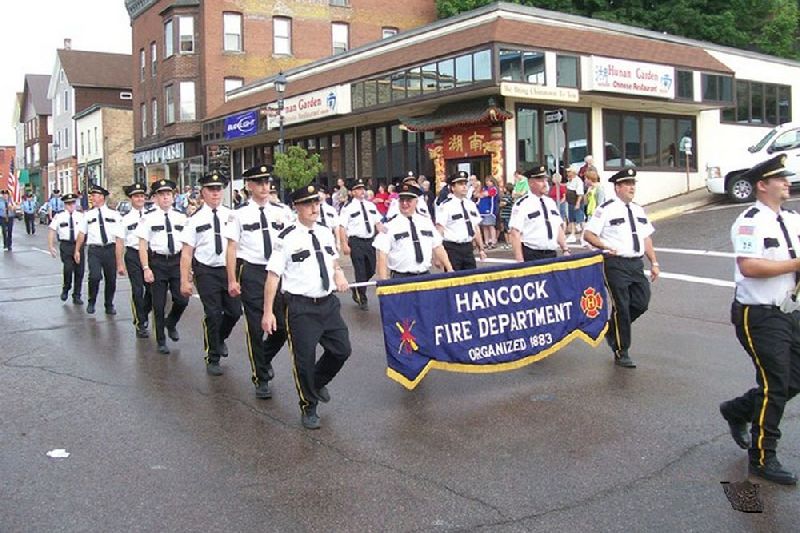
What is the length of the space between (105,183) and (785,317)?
5308 centimetres

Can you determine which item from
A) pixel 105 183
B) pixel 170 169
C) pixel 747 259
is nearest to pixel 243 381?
pixel 747 259

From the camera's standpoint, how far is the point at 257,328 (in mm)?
7375

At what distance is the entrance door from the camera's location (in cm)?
2397

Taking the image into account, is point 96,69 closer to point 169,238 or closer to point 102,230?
point 102,230

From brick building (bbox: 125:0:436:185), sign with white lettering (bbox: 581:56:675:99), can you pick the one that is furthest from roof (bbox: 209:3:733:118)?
brick building (bbox: 125:0:436:185)

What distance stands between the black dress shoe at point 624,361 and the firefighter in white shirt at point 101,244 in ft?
25.3

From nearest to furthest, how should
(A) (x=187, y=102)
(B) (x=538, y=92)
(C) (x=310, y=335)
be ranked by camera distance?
(C) (x=310, y=335)
(B) (x=538, y=92)
(A) (x=187, y=102)

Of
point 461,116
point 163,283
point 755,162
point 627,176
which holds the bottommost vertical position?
point 163,283

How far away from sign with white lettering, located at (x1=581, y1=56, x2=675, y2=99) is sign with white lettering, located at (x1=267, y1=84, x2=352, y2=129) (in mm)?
8111

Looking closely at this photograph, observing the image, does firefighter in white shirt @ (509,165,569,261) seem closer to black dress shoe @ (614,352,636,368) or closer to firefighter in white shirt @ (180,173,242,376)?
black dress shoe @ (614,352,636,368)

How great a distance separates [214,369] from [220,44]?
35.2 m

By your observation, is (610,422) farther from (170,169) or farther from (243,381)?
(170,169)

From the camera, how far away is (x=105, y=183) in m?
53.0

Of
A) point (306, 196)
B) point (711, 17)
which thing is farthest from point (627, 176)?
point (711, 17)
